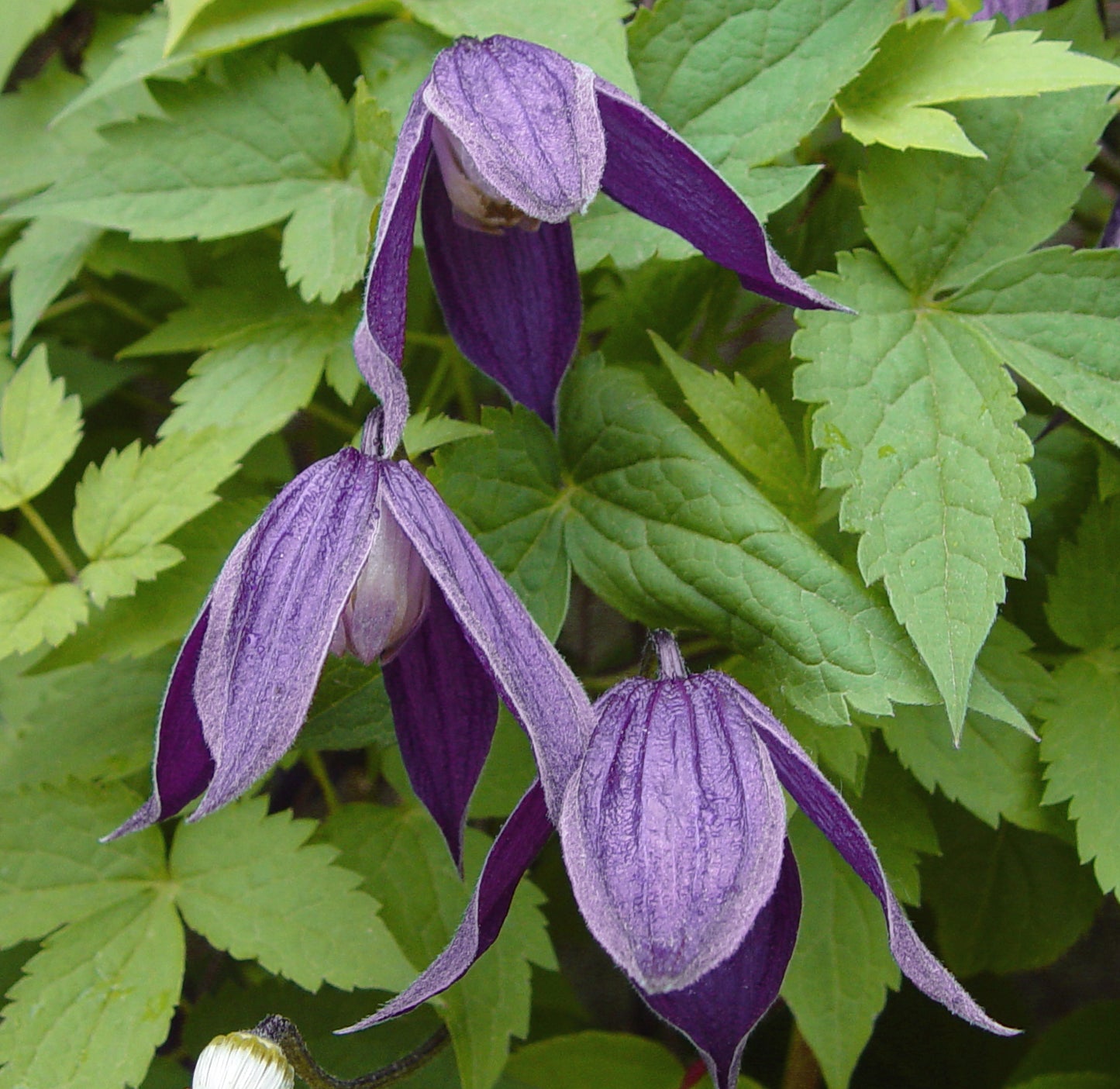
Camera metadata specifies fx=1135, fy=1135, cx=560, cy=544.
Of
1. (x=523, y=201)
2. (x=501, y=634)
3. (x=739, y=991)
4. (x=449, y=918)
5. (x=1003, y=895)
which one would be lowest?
(x=1003, y=895)

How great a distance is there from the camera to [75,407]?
92 cm

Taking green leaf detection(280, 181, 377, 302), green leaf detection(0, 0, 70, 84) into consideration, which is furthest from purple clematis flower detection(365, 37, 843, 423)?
green leaf detection(0, 0, 70, 84)

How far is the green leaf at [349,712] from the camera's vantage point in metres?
0.74

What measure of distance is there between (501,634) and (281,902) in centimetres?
38

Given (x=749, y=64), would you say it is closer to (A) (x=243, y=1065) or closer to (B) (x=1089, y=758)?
(B) (x=1089, y=758)

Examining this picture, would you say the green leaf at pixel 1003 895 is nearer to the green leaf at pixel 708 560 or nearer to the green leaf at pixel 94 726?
the green leaf at pixel 708 560

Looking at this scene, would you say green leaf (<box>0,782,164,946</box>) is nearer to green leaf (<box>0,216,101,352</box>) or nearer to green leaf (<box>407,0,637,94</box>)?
green leaf (<box>0,216,101,352</box>)

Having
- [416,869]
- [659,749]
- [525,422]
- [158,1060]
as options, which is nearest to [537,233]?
[525,422]

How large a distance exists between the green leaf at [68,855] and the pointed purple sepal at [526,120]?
567 millimetres

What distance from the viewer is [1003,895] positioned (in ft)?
3.51

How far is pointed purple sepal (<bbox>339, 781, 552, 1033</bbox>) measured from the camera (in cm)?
55

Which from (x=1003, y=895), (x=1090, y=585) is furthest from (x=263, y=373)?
(x=1003, y=895)

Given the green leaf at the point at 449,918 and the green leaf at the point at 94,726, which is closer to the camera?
the green leaf at the point at 449,918

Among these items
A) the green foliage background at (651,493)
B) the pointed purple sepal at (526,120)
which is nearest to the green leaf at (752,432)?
the green foliage background at (651,493)
